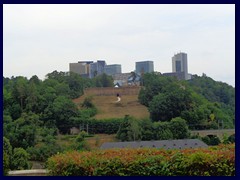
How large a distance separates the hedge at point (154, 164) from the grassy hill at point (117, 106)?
29.9 m

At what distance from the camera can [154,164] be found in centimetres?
290

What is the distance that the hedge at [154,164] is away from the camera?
9.37ft

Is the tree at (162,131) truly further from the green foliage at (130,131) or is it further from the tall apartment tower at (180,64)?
the tall apartment tower at (180,64)

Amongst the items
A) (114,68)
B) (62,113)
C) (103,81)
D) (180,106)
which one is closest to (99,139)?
(62,113)

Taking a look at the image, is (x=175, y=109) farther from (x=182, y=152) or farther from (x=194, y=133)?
(x=182, y=152)

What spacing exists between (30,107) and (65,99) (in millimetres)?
2738

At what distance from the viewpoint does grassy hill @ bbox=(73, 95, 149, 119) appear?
34250 millimetres

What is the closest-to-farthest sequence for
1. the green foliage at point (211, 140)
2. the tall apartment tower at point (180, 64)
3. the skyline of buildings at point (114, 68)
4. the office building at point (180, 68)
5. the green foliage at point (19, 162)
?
the green foliage at point (19, 162), the green foliage at point (211, 140), the skyline of buildings at point (114, 68), the tall apartment tower at point (180, 64), the office building at point (180, 68)

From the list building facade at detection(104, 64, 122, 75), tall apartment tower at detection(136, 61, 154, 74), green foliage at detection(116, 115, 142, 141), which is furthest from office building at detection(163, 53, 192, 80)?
green foliage at detection(116, 115, 142, 141)

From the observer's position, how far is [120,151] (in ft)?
10.3

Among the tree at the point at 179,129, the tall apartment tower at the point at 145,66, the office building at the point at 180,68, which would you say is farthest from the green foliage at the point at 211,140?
the office building at the point at 180,68

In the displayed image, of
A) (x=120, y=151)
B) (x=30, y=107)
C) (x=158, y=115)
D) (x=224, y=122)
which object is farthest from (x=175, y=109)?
(x=120, y=151)

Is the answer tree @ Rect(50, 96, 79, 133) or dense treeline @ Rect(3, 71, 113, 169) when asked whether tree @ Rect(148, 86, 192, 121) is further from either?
tree @ Rect(50, 96, 79, 133)
